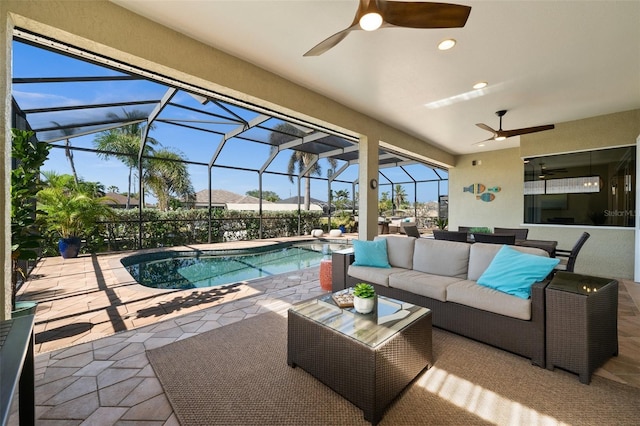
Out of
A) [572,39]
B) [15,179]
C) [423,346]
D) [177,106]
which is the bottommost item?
[423,346]

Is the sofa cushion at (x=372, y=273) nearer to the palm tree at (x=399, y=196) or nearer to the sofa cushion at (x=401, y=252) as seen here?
the sofa cushion at (x=401, y=252)

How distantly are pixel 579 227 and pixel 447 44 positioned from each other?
5023mm

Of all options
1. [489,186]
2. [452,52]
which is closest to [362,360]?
[452,52]

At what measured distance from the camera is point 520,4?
2.34 m

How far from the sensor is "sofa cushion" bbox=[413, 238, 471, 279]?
3172mm

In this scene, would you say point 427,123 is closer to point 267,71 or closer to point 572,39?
point 572,39

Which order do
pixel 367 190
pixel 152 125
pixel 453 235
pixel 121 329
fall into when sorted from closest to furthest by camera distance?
pixel 121 329 → pixel 453 235 → pixel 367 190 → pixel 152 125

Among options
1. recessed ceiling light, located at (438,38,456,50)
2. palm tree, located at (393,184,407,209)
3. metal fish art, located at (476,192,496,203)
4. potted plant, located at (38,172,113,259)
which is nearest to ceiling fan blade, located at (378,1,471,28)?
recessed ceiling light, located at (438,38,456,50)

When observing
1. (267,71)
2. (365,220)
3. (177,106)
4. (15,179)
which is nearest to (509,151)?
(365,220)

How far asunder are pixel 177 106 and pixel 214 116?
2.72 feet

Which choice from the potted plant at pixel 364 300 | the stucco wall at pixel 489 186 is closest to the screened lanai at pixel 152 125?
the stucco wall at pixel 489 186

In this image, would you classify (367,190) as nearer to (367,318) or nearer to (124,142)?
(367,318)

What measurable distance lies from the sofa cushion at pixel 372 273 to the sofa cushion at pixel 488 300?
2.45ft

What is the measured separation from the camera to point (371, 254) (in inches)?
142
